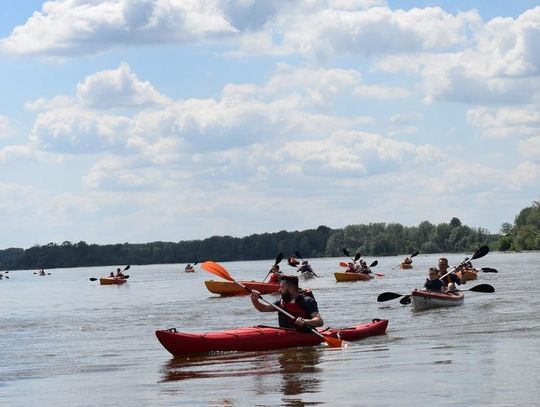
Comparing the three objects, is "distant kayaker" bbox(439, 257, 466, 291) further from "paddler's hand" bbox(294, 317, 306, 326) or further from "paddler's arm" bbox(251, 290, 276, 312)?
"paddler's arm" bbox(251, 290, 276, 312)

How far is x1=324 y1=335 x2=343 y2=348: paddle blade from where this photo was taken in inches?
705

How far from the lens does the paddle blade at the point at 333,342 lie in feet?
58.7

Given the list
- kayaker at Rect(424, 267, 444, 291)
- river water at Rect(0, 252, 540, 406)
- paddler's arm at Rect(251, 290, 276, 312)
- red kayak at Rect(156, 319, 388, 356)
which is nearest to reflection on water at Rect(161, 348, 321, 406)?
river water at Rect(0, 252, 540, 406)

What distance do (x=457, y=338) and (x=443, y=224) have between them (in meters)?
156

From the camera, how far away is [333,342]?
59.1ft

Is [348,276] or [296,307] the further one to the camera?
[348,276]

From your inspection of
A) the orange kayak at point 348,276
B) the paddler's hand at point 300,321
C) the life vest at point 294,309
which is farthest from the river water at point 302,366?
the orange kayak at point 348,276

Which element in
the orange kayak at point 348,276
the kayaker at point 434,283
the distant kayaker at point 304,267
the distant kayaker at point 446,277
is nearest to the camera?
the kayaker at point 434,283

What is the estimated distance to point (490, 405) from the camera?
Result: 10.7 meters

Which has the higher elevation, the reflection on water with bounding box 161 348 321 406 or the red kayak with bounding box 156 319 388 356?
the red kayak with bounding box 156 319 388 356

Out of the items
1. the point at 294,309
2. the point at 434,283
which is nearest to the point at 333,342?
the point at 294,309

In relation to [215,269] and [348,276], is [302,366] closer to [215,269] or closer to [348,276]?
[215,269]

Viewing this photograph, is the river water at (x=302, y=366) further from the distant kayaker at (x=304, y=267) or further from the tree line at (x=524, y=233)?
the tree line at (x=524, y=233)

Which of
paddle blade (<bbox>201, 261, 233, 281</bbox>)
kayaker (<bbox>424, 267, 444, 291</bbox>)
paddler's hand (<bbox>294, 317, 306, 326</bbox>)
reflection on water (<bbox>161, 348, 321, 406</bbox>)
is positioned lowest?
reflection on water (<bbox>161, 348, 321, 406</bbox>)
